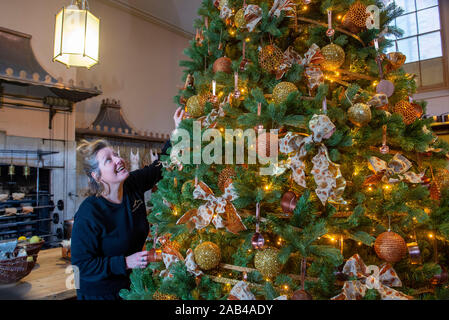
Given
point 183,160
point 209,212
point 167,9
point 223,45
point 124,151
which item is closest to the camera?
point 209,212

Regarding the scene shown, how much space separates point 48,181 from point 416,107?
3.76 meters

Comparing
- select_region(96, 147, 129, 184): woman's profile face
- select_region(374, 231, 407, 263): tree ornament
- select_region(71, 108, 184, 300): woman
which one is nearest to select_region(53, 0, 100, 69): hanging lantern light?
select_region(71, 108, 184, 300): woman

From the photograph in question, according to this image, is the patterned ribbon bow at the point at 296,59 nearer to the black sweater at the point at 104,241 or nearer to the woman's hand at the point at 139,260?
the woman's hand at the point at 139,260

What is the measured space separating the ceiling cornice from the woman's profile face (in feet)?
12.2

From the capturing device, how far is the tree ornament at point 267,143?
798 mm

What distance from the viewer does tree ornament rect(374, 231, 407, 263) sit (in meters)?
0.74

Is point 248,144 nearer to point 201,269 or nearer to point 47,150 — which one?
point 201,269

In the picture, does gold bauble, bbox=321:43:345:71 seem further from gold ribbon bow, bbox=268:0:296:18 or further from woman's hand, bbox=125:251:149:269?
woman's hand, bbox=125:251:149:269

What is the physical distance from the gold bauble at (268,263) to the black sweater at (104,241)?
702 mm

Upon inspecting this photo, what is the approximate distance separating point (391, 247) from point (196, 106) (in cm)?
71

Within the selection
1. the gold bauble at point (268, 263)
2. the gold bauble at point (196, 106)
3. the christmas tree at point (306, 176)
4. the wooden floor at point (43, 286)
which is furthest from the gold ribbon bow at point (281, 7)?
the wooden floor at point (43, 286)

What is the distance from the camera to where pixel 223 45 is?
1.08 m

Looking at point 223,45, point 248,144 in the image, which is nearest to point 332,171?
point 248,144
